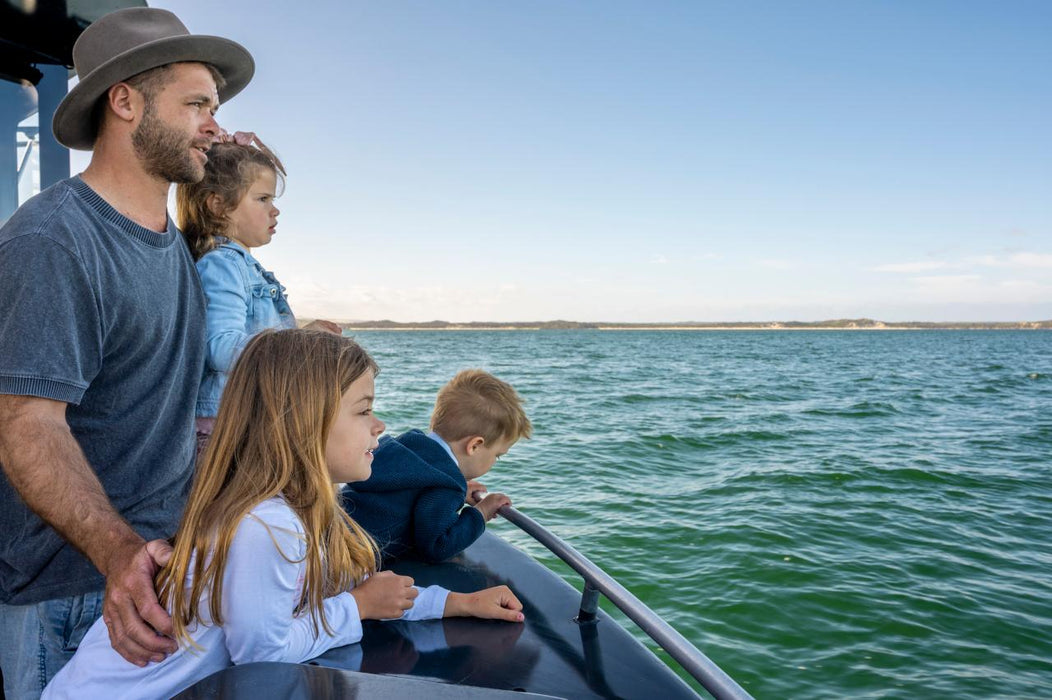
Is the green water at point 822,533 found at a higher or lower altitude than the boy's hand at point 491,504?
lower

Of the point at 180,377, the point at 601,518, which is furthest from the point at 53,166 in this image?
the point at 601,518

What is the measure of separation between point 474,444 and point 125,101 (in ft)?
5.34

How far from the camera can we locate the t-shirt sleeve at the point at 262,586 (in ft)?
4.67

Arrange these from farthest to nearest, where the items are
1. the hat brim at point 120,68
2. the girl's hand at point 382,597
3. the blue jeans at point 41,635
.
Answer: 1. the girl's hand at point 382,597
2. the hat brim at point 120,68
3. the blue jeans at point 41,635

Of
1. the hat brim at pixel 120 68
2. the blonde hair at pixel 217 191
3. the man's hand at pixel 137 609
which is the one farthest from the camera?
the blonde hair at pixel 217 191

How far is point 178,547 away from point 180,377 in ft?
2.14

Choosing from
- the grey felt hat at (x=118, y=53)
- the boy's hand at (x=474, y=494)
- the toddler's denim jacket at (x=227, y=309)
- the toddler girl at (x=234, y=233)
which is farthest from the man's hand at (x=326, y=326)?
the boy's hand at (x=474, y=494)

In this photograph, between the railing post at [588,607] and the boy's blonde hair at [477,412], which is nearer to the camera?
the railing post at [588,607]

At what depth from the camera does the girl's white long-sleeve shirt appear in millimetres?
1375

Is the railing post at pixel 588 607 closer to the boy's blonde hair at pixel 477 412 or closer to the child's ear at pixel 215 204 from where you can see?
the boy's blonde hair at pixel 477 412

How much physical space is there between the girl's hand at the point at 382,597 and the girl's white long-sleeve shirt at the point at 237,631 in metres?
0.37

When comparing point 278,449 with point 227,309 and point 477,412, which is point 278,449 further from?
point 477,412

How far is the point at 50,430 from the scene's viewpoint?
1457mm

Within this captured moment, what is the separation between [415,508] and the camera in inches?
97.2
